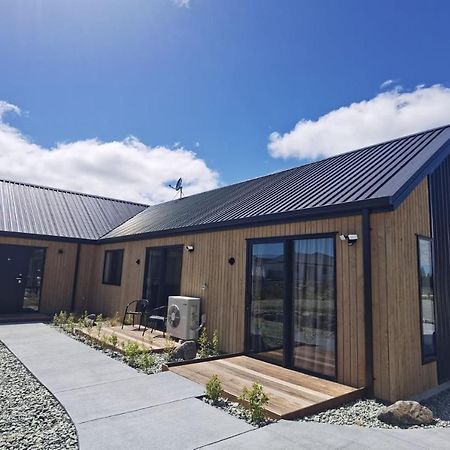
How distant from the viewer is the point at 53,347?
6641mm

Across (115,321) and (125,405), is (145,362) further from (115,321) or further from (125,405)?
(115,321)

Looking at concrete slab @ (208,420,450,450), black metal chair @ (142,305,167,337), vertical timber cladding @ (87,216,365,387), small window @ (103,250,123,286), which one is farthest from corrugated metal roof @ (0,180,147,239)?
concrete slab @ (208,420,450,450)

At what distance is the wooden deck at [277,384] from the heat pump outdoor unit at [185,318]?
146 centimetres

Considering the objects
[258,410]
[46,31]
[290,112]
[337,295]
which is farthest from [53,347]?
[290,112]

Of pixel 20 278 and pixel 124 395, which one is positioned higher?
pixel 20 278

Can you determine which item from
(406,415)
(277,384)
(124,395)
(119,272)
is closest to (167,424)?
(124,395)

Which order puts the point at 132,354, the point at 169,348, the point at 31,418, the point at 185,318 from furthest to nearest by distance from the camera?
the point at 185,318 → the point at 169,348 → the point at 132,354 → the point at 31,418

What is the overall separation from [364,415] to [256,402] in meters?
1.27

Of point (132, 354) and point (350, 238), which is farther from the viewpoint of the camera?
point (132, 354)

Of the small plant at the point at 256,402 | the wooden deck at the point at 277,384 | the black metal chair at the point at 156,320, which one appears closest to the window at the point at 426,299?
the wooden deck at the point at 277,384

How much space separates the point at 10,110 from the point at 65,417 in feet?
36.8

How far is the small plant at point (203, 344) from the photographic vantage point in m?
6.43

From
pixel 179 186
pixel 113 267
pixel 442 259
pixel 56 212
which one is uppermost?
pixel 179 186

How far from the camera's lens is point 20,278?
11203 millimetres
